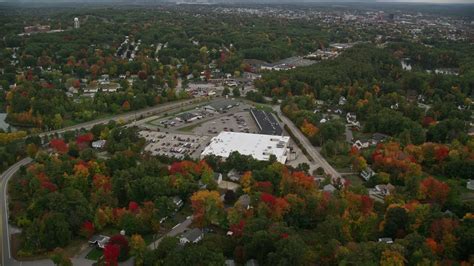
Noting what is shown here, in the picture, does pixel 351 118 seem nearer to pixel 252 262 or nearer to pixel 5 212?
pixel 252 262

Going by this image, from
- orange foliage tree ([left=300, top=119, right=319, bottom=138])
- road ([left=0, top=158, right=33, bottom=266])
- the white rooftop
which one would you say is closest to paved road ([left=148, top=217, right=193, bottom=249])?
road ([left=0, top=158, right=33, bottom=266])

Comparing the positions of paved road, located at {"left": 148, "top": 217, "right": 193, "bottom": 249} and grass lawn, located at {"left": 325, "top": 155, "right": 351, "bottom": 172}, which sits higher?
grass lawn, located at {"left": 325, "top": 155, "right": 351, "bottom": 172}

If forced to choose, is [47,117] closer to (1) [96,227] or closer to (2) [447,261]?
(1) [96,227]

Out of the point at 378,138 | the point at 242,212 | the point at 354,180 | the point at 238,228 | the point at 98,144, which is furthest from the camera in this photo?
the point at 378,138

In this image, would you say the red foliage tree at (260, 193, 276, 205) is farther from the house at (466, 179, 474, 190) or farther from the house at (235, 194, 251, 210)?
the house at (466, 179, 474, 190)

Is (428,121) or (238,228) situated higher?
(238,228)

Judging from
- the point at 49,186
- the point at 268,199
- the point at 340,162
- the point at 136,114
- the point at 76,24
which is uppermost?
the point at 76,24

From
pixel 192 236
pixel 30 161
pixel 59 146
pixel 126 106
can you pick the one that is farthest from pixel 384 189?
pixel 126 106

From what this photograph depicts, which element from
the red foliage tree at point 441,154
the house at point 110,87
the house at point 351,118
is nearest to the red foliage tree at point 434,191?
the red foliage tree at point 441,154
